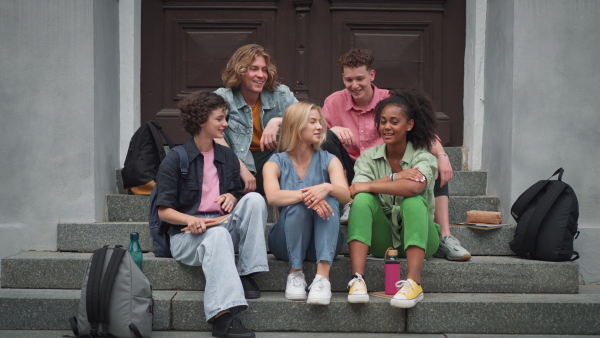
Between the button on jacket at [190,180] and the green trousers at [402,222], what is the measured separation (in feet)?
2.62

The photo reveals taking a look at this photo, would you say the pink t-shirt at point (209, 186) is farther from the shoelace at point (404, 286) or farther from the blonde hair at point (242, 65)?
the shoelace at point (404, 286)

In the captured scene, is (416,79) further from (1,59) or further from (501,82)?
(1,59)

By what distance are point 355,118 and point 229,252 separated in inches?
64.0

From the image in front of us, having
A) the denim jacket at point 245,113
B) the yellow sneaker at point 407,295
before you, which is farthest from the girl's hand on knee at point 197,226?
the yellow sneaker at point 407,295

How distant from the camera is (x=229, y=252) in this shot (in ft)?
13.2

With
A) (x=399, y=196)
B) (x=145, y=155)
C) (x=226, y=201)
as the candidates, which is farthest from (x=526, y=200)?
(x=145, y=155)

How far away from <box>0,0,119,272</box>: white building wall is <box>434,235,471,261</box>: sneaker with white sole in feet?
7.93

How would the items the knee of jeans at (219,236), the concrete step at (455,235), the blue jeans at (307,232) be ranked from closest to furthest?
the knee of jeans at (219,236)
the blue jeans at (307,232)
the concrete step at (455,235)

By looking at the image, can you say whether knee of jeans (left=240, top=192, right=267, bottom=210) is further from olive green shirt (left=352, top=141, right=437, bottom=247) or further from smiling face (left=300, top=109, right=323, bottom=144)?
olive green shirt (left=352, top=141, right=437, bottom=247)

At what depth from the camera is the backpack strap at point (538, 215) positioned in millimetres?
4594

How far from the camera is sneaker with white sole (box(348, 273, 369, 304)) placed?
402 centimetres

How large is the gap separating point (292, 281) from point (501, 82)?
Result: 2.40m

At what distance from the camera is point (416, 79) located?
6.20 metres

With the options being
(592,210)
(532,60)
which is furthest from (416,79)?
(592,210)
